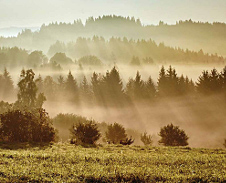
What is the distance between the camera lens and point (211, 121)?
5609 centimetres

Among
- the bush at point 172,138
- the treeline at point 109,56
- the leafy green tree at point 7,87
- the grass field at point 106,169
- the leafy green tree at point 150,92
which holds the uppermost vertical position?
the treeline at point 109,56

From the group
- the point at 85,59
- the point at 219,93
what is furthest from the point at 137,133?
the point at 85,59

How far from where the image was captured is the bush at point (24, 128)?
841 inches

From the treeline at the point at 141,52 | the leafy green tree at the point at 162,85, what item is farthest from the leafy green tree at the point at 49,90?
the treeline at the point at 141,52

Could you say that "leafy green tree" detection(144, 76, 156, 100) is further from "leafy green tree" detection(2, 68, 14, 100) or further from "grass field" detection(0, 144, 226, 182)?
"grass field" detection(0, 144, 226, 182)

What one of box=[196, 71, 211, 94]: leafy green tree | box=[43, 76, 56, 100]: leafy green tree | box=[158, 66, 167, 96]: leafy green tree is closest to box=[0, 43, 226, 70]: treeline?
box=[43, 76, 56, 100]: leafy green tree

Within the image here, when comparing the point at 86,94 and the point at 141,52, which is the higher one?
the point at 141,52

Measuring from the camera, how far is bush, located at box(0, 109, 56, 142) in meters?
21.4

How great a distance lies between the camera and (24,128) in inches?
866

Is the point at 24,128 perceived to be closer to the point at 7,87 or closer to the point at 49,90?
the point at 49,90

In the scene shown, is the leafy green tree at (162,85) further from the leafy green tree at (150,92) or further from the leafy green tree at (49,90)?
the leafy green tree at (49,90)

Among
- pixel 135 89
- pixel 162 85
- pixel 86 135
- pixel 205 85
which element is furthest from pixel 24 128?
pixel 135 89

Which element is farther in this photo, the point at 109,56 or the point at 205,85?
the point at 109,56

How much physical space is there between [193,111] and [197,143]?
18859mm
